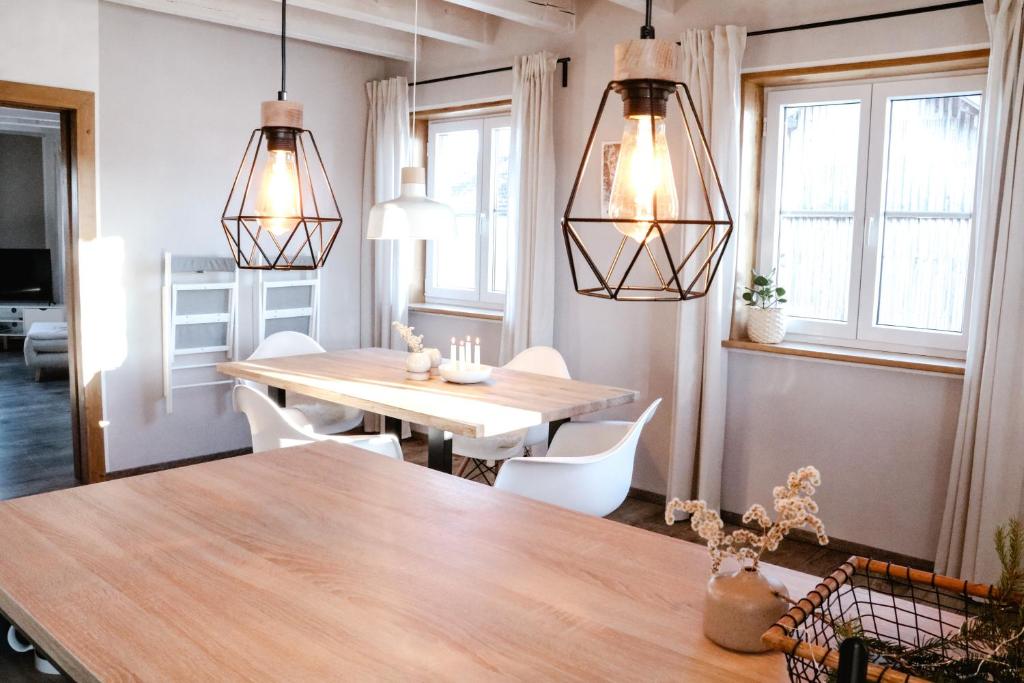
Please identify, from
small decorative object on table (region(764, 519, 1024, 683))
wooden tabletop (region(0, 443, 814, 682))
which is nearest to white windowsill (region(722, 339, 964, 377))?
wooden tabletop (region(0, 443, 814, 682))

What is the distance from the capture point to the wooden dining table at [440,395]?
3.08 meters

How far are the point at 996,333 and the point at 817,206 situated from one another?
106cm

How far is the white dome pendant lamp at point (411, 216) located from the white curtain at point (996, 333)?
2.05 m

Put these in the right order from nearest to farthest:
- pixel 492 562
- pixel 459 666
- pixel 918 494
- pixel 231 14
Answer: pixel 459 666 → pixel 492 562 → pixel 918 494 → pixel 231 14

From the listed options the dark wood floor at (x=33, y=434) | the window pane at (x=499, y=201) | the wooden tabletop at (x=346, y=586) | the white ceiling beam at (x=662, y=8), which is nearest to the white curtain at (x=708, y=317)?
the white ceiling beam at (x=662, y=8)

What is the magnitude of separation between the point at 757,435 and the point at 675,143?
1478 millimetres

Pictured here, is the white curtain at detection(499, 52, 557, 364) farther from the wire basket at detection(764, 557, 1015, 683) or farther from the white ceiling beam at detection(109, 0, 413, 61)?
the wire basket at detection(764, 557, 1015, 683)

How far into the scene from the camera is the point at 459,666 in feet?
3.89

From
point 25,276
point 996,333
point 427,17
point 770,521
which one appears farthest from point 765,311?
point 25,276

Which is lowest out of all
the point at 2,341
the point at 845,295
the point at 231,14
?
the point at 2,341

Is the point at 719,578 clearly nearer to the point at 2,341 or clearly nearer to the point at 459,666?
the point at 459,666

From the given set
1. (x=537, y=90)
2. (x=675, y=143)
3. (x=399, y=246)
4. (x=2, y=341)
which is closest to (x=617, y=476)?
(x=675, y=143)

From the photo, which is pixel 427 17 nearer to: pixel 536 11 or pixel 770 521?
pixel 536 11

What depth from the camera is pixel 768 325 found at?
4066 millimetres
